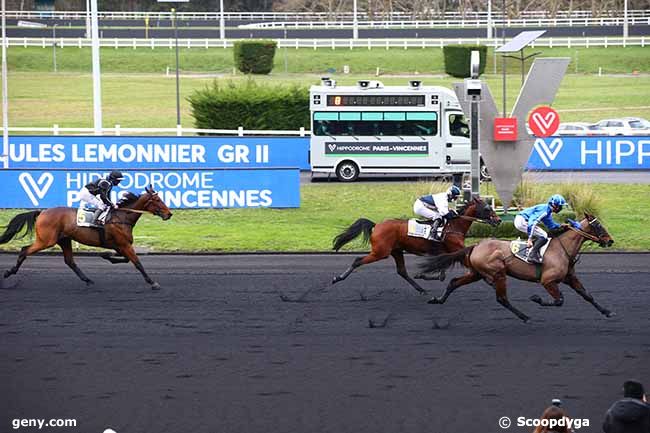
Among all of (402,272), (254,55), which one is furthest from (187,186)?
(254,55)

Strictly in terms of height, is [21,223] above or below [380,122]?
below

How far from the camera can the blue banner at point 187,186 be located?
24812mm

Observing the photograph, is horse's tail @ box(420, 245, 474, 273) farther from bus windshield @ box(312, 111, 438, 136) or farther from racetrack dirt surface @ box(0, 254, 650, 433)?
bus windshield @ box(312, 111, 438, 136)

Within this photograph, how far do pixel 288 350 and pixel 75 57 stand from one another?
194 ft

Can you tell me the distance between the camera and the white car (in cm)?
3644

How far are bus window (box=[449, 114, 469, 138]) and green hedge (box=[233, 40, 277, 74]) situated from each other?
110ft

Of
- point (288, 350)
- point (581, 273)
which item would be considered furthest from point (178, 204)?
point (288, 350)

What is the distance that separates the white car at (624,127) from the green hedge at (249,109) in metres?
10.8

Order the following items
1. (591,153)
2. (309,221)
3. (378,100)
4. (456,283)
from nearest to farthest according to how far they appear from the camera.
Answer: (456,283) → (309,221) → (378,100) → (591,153)

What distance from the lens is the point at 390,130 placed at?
31547 mm

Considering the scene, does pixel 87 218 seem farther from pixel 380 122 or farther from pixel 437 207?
pixel 380 122

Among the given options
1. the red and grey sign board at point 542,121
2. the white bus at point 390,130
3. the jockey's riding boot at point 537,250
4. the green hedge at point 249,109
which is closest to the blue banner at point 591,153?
the white bus at point 390,130

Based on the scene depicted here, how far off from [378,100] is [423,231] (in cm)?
1584

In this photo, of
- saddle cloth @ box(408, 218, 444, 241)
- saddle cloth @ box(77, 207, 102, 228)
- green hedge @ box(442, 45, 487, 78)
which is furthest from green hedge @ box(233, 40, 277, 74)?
saddle cloth @ box(408, 218, 444, 241)
